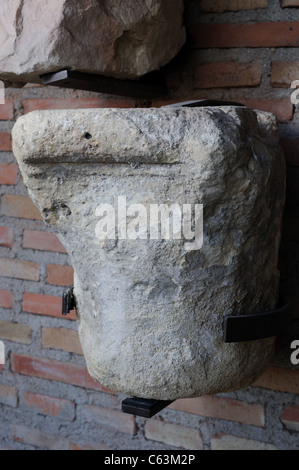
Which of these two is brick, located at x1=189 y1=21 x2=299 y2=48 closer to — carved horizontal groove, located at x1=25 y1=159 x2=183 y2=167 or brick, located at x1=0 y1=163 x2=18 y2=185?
carved horizontal groove, located at x1=25 y1=159 x2=183 y2=167

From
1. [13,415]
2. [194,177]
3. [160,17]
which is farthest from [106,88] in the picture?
[13,415]

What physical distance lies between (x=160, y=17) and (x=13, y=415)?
1319 mm

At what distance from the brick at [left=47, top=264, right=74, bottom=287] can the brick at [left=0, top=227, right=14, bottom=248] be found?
0.50 feet

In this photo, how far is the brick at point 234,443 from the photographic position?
160cm

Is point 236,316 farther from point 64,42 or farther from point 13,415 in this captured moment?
point 13,415

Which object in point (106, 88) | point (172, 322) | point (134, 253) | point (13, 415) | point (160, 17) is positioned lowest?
point (13, 415)

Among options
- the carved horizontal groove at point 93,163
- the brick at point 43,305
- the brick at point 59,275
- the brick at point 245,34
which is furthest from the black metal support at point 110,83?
the brick at point 43,305

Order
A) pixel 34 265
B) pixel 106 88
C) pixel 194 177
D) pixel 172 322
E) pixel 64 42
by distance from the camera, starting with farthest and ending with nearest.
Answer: pixel 34 265
pixel 106 88
pixel 64 42
pixel 172 322
pixel 194 177

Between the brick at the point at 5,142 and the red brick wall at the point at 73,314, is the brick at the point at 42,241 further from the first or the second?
the brick at the point at 5,142

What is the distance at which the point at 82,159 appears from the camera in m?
1.08

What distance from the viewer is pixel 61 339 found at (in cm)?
182

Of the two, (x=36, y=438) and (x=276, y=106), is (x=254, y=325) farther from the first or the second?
(x=36, y=438)

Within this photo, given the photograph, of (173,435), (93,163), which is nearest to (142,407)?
(93,163)

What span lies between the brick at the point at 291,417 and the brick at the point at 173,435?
26 cm
